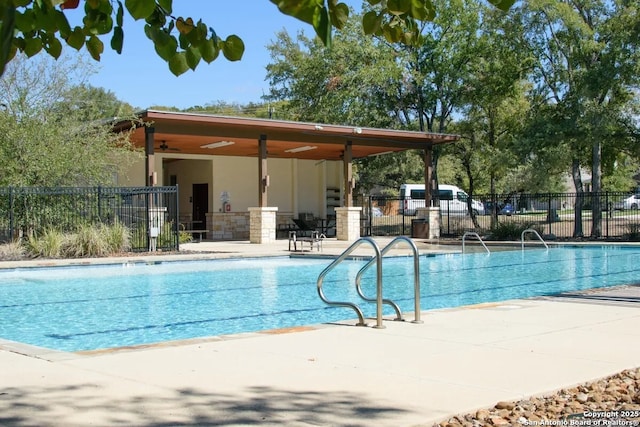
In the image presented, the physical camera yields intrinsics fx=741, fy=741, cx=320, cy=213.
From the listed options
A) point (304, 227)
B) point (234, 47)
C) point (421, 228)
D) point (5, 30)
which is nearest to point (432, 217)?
point (421, 228)

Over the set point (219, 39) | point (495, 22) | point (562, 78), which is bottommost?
point (219, 39)

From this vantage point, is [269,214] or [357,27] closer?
[269,214]

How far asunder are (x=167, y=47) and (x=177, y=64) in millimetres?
82

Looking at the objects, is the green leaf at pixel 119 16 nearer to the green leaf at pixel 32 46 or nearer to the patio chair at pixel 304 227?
the green leaf at pixel 32 46

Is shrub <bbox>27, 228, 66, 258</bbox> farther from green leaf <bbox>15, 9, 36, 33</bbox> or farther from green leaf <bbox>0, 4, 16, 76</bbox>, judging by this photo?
green leaf <bbox>0, 4, 16, 76</bbox>

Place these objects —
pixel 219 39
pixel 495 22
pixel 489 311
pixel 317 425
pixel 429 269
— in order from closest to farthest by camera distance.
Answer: pixel 219 39 → pixel 317 425 → pixel 489 311 → pixel 429 269 → pixel 495 22

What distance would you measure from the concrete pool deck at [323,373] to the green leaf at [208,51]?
2.06 metres

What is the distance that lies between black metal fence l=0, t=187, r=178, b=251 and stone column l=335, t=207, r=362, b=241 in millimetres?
6783

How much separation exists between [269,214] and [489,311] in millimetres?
15849

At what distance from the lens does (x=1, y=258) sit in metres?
17.9

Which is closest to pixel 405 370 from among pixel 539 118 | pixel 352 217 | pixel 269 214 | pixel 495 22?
pixel 269 214

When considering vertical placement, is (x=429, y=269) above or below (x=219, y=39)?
below

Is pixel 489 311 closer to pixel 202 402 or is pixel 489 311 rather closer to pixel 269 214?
pixel 202 402

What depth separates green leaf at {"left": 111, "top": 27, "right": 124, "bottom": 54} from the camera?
3223mm
